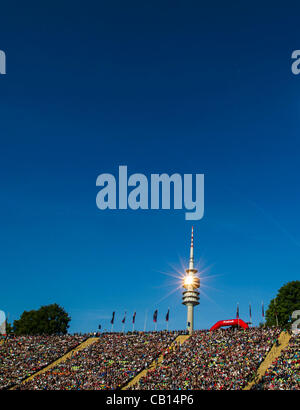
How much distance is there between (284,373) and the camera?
51312 mm

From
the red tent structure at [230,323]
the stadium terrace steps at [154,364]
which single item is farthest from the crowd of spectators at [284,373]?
the red tent structure at [230,323]

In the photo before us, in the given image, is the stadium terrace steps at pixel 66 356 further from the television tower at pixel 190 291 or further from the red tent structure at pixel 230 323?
the red tent structure at pixel 230 323

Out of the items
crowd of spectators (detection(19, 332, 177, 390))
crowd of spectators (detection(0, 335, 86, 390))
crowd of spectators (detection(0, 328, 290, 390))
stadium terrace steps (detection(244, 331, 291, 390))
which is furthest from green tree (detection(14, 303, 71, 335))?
stadium terrace steps (detection(244, 331, 291, 390))

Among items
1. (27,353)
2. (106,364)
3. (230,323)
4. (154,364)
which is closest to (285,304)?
(230,323)

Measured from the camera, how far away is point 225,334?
233 ft

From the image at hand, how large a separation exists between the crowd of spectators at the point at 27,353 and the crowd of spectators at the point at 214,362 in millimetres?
21782

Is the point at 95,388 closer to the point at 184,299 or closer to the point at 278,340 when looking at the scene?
the point at 278,340

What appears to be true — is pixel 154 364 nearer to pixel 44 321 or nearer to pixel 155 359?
pixel 155 359

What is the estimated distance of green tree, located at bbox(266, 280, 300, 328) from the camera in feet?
296

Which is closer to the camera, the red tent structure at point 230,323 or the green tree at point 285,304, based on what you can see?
the red tent structure at point 230,323

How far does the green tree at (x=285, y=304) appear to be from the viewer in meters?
90.1

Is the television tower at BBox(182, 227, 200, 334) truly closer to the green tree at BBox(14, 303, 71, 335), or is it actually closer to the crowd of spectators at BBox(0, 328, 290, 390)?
the crowd of spectators at BBox(0, 328, 290, 390)
